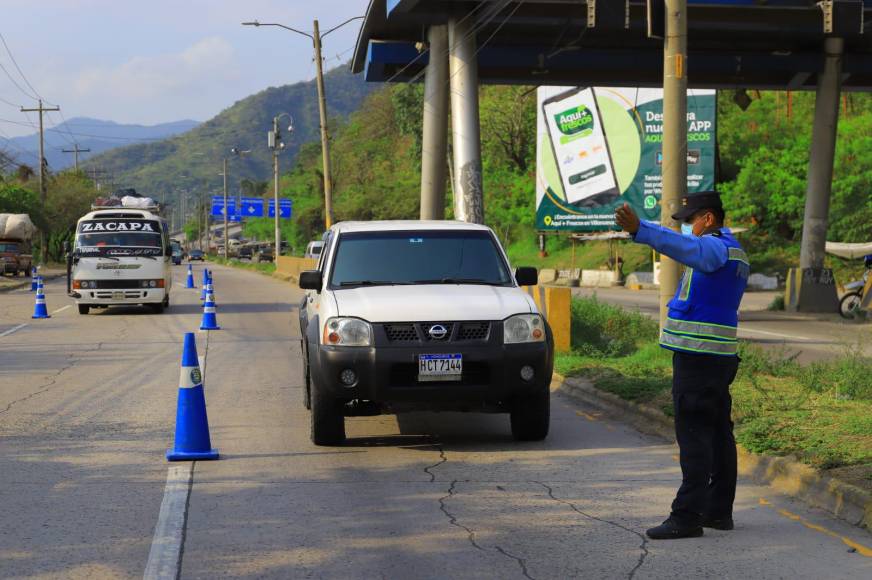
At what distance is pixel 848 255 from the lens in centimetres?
3947

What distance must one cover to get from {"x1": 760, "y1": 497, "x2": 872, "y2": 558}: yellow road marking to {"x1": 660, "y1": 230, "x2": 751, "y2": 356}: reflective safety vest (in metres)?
1.18

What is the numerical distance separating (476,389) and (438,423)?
5.91ft

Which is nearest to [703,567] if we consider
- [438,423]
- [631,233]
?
[631,233]

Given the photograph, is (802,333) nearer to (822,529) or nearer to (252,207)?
(822,529)

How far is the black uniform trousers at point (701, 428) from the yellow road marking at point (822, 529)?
0.54 meters

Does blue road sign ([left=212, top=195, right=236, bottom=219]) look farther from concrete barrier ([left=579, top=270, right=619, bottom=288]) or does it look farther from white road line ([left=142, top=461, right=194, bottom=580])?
white road line ([left=142, top=461, right=194, bottom=580])

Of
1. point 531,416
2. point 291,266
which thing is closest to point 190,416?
point 531,416

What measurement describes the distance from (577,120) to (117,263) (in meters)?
28.9

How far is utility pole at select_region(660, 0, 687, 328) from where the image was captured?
13734 mm

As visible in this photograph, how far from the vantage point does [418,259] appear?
10836 mm

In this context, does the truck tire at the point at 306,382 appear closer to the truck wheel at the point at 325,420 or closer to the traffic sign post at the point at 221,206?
the truck wheel at the point at 325,420

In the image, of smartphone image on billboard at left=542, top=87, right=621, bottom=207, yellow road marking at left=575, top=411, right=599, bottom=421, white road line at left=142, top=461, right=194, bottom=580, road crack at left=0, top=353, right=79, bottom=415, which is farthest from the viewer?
smartphone image on billboard at left=542, top=87, right=621, bottom=207

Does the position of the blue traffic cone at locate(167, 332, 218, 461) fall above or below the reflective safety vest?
below

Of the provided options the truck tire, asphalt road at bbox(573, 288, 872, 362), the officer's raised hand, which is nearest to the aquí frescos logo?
asphalt road at bbox(573, 288, 872, 362)
